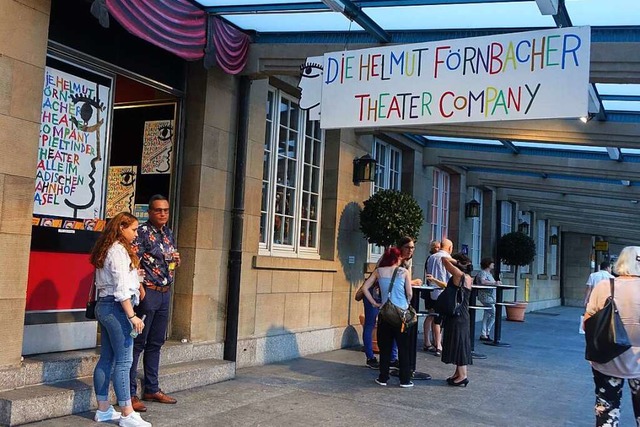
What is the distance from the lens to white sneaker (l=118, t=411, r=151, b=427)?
5157mm

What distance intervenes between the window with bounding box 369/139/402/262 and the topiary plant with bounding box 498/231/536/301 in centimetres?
628

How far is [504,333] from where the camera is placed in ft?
48.0

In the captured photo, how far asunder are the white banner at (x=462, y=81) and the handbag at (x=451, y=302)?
2.59 m

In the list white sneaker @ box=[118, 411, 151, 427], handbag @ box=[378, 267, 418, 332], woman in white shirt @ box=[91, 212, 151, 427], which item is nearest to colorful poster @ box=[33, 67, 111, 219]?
woman in white shirt @ box=[91, 212, 151, 427]

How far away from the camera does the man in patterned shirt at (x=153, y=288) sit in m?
5.72

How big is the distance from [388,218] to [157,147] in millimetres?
3811

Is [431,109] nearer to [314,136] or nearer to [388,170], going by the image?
[314,136]

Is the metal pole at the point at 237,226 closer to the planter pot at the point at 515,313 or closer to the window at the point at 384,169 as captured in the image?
the window at the point at 384,169

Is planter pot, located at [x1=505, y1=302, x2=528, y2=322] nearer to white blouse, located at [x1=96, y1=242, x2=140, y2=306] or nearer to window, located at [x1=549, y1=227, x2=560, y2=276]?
window, located at [x1=549, y1=227, x2=560, y2=276]

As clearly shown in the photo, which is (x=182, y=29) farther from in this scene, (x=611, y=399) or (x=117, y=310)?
(x=611, y=399)

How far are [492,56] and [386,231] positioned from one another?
481 centimetres

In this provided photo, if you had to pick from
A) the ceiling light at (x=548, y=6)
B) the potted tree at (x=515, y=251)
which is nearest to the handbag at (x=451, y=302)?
the ceiling light at (x=548, y=6)

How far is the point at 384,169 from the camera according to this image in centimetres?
1279

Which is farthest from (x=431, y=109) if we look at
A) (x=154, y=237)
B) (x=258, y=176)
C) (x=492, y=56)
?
(x=258, y=176)
